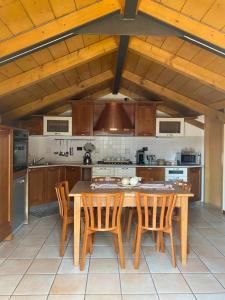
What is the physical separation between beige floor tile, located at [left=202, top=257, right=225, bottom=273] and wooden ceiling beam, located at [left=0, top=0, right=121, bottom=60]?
2831mm

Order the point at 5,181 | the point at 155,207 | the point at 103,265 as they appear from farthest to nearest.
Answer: the point at 5,181 < the point at 103,265 < the point at 155,207

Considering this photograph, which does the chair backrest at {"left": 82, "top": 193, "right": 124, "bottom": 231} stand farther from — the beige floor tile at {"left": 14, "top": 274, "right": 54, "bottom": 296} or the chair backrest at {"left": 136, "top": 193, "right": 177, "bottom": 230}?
the beige floor tile at {"left": 14, "top": 274, "right": 54, "bottom": 296}

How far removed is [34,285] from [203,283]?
1.58 m

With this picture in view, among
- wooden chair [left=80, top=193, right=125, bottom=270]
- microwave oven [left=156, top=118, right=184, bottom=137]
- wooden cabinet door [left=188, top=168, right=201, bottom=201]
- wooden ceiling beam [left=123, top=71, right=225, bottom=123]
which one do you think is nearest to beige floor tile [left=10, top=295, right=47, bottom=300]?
wooden chair [left=80, top=193, right=125, bottom=270]

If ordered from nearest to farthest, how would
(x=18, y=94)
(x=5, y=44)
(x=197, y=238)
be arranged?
(x=5, y=44), (x=197, y=238), (x=18, y=94)

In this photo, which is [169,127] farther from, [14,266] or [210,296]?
[14,266]

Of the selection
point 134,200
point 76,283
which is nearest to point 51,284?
point 76,283

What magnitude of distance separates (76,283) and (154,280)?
743mm

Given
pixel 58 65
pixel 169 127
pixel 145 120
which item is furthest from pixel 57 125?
pixel 169 127

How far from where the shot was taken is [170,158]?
6.46 m

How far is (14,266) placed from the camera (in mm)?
2822

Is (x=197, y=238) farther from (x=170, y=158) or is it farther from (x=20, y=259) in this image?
(x=170, y=158)

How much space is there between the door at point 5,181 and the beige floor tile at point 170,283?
6.50 ft

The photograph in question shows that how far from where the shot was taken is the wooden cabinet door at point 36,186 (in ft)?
17.1
